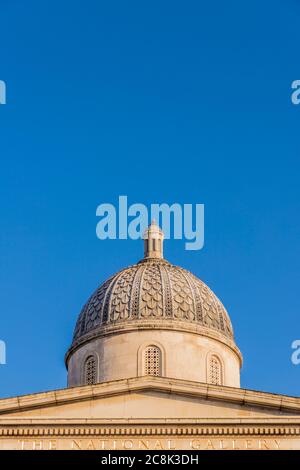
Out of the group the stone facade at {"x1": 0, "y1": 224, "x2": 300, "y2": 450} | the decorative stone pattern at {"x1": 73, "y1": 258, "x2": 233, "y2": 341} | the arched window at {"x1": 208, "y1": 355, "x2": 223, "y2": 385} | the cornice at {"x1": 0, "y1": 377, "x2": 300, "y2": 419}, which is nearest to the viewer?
the stone facade at {"x1": 0, "y1": 224, "x2": 300, "y2": 450}

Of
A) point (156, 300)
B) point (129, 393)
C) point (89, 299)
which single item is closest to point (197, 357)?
point (156, 300)

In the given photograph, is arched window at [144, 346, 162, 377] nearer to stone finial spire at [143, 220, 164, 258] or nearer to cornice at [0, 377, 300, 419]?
stone finial spire at [143, 220, 164, 258]

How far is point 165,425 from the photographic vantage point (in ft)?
119

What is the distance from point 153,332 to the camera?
4688 cm

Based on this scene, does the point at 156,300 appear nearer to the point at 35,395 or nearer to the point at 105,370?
the point at 105,370

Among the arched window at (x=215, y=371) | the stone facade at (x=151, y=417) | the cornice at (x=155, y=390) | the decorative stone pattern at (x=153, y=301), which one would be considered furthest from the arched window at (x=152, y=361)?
the cornice at (x=155, y=390)

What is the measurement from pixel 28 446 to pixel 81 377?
444 inches

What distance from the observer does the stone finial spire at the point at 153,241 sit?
2082 inches

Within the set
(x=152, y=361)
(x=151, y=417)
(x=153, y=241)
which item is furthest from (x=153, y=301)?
(x=151, y=417)

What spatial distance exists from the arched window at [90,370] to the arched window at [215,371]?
439 cm

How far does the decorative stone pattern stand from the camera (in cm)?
4788

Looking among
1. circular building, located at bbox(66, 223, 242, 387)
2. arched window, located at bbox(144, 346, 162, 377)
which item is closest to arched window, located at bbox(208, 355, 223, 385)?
circular building, located at bbox(66, 223, 242, 387)

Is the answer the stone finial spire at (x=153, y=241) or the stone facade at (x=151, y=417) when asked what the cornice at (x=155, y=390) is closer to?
the stone facade at (x=151, y=417)
